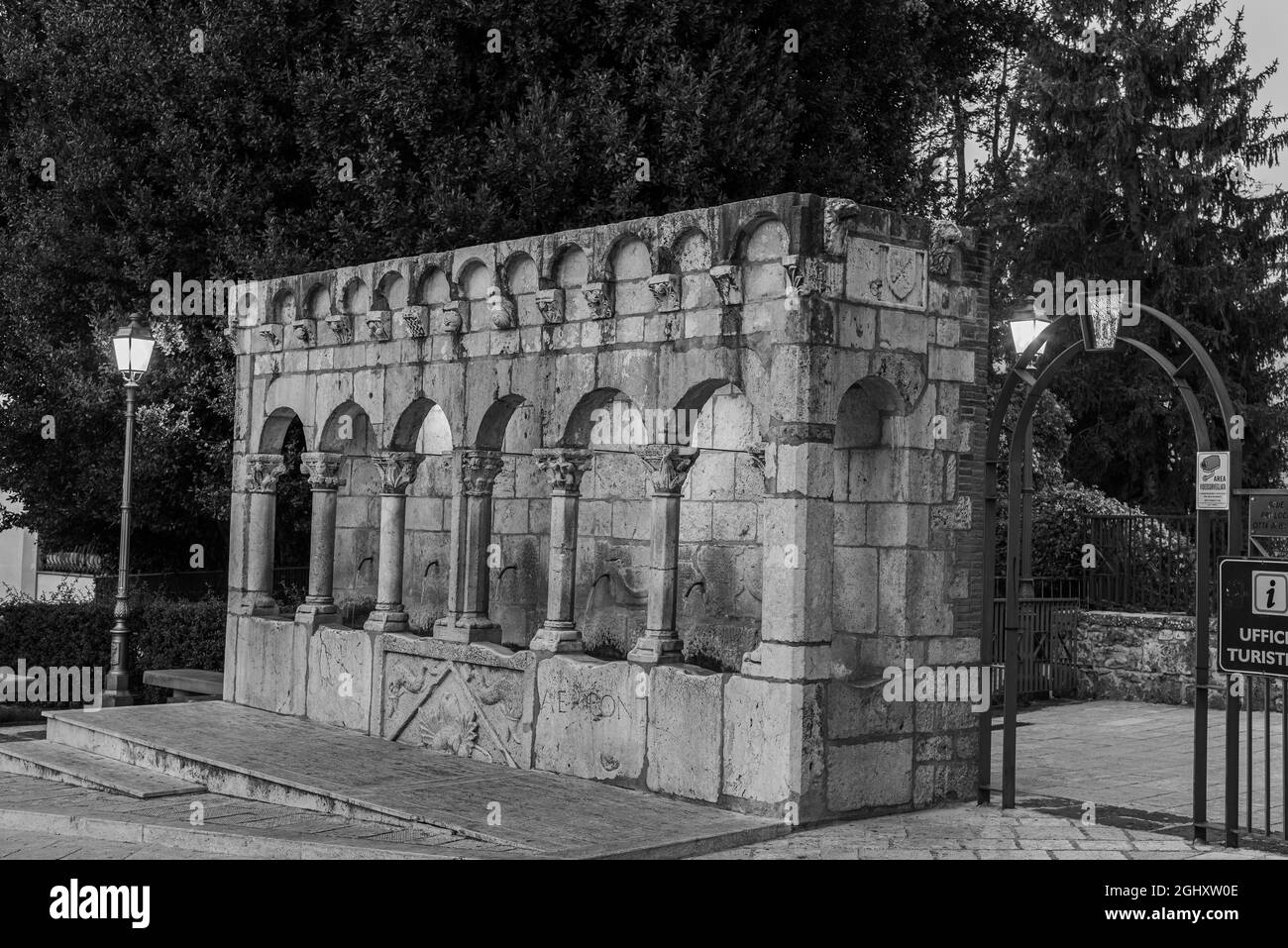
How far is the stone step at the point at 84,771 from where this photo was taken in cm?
980

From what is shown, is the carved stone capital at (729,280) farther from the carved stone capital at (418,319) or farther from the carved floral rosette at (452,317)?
the carved stone capital at (418,319)

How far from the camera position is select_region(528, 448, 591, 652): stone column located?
394 inches

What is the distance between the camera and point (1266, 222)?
24.0 m

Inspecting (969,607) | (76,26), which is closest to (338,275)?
(969,607)

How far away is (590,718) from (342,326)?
4.30 meters

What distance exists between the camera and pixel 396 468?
11570 mm

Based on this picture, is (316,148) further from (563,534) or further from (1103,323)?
(1103,323)

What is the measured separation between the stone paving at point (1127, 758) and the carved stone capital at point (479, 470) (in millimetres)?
4188

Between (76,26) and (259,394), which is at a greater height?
(76,26)

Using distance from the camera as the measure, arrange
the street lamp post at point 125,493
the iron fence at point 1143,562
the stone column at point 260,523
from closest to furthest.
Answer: the stone column at point 260,523 < the street lamp post at point 125,493 < the iron fence at point 1143,562

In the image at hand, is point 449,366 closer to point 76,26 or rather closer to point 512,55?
point 512,55

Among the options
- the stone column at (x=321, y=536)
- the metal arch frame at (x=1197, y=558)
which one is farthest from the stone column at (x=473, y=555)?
the metal arch frame at (x=1197, y=558)

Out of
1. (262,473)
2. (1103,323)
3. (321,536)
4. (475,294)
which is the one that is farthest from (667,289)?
(262,473)

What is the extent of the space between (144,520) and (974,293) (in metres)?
11.2
